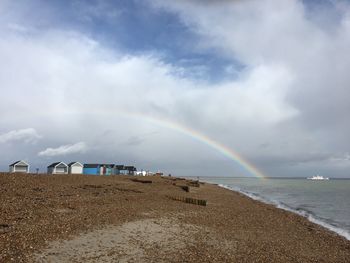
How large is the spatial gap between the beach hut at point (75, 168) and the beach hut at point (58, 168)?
4.95 ft

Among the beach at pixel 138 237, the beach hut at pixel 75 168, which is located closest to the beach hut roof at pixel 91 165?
the beach hut at pixel 75 168

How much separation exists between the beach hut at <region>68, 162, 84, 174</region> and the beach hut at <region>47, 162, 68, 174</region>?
4.95 feet

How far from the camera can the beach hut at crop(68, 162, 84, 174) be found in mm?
99062

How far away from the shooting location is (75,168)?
100m

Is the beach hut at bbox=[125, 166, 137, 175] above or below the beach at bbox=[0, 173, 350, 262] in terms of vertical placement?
above

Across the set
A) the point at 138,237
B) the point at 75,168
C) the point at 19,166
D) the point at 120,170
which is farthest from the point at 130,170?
the point at 138,237

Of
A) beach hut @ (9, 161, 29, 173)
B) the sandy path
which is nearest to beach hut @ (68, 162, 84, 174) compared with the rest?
beach hut @ (9, 161, 29, 173)

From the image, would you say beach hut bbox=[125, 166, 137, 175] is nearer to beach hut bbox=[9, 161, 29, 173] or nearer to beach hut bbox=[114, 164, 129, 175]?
beach hut bbox=[114, 164, 129, 175]

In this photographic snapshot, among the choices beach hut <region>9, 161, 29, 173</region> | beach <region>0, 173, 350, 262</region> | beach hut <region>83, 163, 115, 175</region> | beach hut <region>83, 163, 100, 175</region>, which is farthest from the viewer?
beach hut <region>83, 163, 115, 175</region>

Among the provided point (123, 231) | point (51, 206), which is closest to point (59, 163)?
point (51, 206)

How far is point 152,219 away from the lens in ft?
75.8

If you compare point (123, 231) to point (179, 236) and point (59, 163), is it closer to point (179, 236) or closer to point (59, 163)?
point (179, 236)

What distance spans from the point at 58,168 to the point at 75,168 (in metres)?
5.88

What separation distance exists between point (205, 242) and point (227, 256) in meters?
2.52
